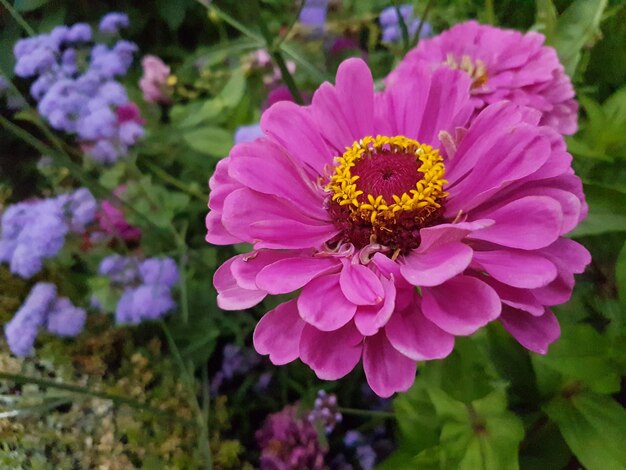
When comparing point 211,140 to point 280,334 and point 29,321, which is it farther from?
point 280,334

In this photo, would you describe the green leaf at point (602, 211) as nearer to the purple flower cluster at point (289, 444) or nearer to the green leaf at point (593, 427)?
the green leaf at point (593, 427)

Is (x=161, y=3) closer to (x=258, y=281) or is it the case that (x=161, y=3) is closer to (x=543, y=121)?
(x=543, y=121)

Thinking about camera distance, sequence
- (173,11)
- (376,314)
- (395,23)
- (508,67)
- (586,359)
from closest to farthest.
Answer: (376,314), (586,359), (508,67), (395,23), (173,11)

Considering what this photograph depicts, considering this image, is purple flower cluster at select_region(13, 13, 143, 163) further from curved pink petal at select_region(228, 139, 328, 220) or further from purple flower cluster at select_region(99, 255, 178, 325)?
curved pink petal at select_region(228, 139, 328, 220)

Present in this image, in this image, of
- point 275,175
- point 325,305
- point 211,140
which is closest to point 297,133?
point 275,175

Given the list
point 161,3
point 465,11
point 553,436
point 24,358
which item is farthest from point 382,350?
point 161,3

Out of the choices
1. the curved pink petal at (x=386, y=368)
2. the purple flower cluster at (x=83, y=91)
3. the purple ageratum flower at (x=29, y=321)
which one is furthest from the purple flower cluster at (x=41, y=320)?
the curved pink petal at (x=386, y=368)
